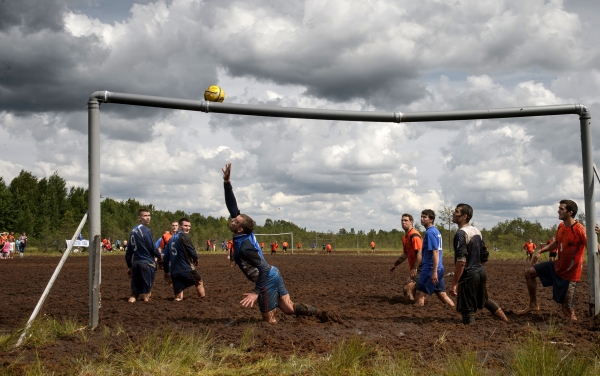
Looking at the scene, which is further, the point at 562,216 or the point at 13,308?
the point at 13,308

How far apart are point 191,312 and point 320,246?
58.2 metres

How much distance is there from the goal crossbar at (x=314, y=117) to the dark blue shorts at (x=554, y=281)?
529 mm

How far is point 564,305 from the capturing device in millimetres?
9109

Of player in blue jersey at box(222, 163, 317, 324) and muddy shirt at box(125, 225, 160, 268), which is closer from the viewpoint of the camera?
player in blue jersey at box(222, 163, 317, 324)

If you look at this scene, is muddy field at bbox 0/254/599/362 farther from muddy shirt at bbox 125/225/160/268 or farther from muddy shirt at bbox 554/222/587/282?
muddy shirt at bbox 125/225/160/268

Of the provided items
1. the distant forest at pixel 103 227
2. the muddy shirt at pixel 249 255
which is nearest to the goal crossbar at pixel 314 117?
the muddy shirt at pixel 249 255

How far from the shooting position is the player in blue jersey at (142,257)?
11.7 meters

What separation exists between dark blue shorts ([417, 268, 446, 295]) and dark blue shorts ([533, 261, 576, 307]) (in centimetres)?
156

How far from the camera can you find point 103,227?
64.1 meters

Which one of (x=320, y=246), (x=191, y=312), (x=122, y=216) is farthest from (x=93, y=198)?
(x=122, y=216)

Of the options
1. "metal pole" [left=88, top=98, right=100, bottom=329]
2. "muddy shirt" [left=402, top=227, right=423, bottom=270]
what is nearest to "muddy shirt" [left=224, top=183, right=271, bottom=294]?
"metal pole" [left=88, top=98, right=100, bottom=329]

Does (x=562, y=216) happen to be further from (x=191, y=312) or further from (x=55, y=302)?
(x=55, y=302)

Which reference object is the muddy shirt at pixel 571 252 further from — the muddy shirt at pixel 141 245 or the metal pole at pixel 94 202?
the muddy shirt at pixel 141 245

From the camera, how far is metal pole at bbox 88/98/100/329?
8.24 metres
